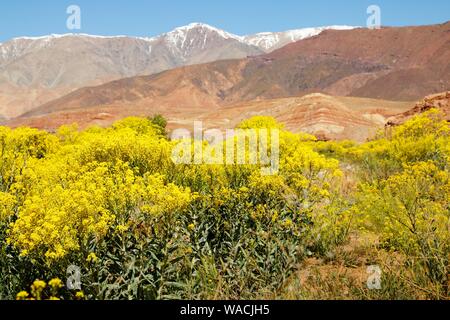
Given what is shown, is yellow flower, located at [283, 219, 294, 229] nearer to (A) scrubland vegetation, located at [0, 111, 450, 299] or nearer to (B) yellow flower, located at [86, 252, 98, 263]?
(A) scrubland vegetation, located at [0, 111, 450, 299]

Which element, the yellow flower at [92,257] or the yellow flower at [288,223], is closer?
the yellow flower at [92,257]

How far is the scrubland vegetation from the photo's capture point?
442cm

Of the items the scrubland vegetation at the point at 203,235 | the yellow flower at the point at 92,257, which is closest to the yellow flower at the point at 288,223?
the scrubland vegetation at the point at 203,235

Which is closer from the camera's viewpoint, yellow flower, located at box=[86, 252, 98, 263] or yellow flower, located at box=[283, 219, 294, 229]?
yellow flower, located at box=[86, 252, 98, 263]

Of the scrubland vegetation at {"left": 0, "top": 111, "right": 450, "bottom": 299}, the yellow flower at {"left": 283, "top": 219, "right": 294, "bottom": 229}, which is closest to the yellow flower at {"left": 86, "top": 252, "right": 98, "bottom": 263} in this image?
the scrubland vegetation at {"left": 0, "top": 111, "right": 450, "bottom": 299}

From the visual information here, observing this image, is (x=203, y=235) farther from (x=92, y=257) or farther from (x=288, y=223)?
(x=92, y=257)

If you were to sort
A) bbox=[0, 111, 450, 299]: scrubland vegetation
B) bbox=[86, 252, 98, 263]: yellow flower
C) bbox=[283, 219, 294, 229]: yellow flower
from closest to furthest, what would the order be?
1. bbox=[86, 252, 98, 263]: yellow flower
2. bbox=[0, 111, 450, 299]: scrubland vegetation
3. bbox=[283, 219, 294, 229]: yellow flower

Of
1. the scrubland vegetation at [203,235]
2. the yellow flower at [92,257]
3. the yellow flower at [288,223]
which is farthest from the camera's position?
the yellow flower at [288,223]

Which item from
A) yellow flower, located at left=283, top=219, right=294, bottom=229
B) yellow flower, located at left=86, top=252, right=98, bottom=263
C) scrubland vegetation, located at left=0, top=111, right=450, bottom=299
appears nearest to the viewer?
yellow flower, located at left=86, top=252, right=98, bottom=263

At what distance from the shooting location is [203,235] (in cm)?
547

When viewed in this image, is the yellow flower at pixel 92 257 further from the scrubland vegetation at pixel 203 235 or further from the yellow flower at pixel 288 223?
the yellow flower at pixel 288 223

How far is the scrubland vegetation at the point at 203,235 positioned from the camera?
14.5ft
